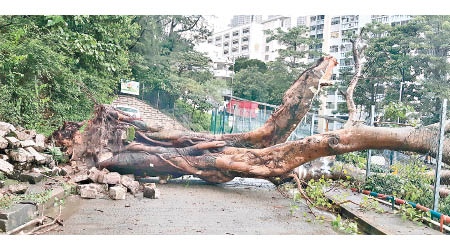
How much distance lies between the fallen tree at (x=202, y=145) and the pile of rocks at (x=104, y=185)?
1.36 feet

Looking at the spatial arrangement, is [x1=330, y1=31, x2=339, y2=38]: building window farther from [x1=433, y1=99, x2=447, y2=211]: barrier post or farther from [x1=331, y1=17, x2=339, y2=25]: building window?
[x1=433, y1=99, x2=447, y2=211]: barrier post

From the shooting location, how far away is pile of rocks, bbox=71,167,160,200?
179 inches

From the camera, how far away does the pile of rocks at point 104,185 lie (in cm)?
454

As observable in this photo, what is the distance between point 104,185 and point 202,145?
1.38m

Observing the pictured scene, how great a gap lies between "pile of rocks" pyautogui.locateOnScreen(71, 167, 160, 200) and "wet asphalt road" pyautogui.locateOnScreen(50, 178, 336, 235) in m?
0.10

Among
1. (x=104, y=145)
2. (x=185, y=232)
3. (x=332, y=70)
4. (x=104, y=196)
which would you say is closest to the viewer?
(x=185, y=232)

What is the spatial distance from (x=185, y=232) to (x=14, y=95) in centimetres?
275

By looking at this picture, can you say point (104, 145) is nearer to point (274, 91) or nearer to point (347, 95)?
point (274, 91)

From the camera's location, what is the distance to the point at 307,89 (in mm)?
5148

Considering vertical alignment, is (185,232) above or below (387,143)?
below

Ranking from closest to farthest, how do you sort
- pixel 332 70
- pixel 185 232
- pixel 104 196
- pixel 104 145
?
pixel 185 232
pixel 104 196
pixel 332 70
pixel 104 145

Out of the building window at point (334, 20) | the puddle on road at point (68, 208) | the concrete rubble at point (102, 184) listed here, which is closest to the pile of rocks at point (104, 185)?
the concrete rubble at point (102, 184)

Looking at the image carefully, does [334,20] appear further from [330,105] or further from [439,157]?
[439,157]
